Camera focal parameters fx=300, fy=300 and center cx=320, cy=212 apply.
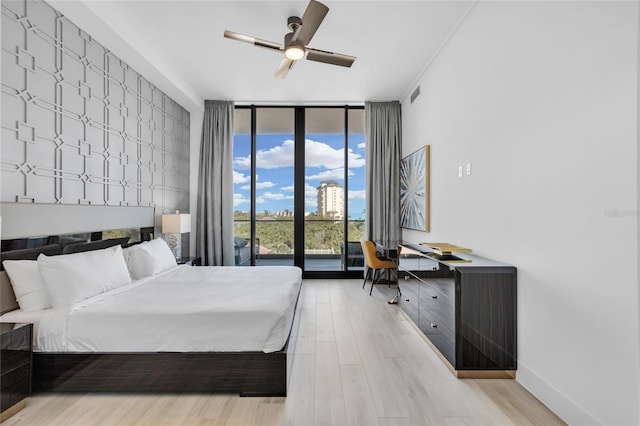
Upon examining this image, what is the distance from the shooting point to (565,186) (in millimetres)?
1711

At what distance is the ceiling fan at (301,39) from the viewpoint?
2.44 m

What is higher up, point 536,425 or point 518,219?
point 518,219

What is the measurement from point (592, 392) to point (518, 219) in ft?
3.42

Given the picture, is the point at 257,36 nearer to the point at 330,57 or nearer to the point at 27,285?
the point at 330,57

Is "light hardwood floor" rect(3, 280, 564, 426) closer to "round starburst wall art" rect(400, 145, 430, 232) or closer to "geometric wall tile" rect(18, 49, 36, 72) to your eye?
"round starburst wall art" rect(400, 145, 430, 232)

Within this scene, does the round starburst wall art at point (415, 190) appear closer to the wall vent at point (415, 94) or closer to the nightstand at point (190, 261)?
the wall vent at point (415, 94)

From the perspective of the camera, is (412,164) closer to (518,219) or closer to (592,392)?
(518,219)

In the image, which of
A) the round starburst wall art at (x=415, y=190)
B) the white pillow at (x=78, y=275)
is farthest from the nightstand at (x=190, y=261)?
the round starburst wall art at (x=415, y=190)

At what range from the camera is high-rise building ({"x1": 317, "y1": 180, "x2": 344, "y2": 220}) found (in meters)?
5.32

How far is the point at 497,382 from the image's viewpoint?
209 cm

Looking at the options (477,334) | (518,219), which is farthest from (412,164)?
(477,334)

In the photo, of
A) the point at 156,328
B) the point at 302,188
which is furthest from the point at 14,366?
the point at 302,188

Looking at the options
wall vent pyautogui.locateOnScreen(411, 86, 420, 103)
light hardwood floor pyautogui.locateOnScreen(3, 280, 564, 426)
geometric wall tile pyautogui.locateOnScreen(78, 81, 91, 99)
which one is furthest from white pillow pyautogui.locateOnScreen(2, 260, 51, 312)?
wall vent pyautogui.locateOnScreen(411, 86, 420, 103)

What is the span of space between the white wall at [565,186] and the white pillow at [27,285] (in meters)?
3.33
